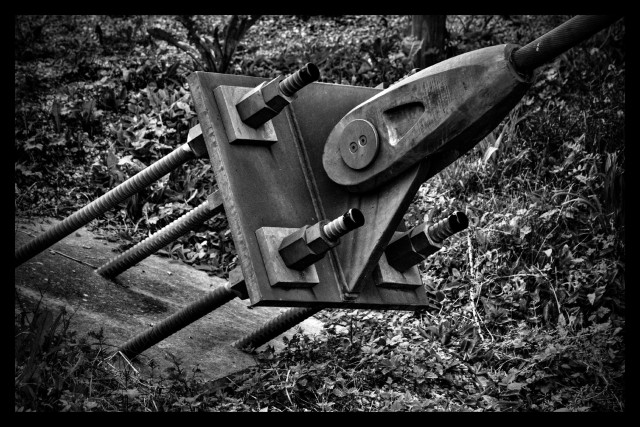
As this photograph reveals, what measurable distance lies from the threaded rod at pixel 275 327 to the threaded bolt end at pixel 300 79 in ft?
4.06

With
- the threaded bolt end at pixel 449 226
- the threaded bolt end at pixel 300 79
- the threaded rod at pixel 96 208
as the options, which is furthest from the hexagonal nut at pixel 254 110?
the threaded bolt end at pixel 449 226

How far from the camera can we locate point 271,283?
12.2 feet

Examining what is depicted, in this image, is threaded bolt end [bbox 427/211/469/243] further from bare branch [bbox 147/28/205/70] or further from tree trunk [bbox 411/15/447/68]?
bare branch [bbox 147/28/205/70]

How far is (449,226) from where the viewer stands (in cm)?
402

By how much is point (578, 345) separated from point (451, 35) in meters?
4.40

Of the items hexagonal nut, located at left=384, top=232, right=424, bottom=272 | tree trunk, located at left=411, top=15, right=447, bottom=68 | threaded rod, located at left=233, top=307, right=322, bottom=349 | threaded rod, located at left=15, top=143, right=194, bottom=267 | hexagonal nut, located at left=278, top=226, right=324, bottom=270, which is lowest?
threaded rod, located at left=233, top=307, right=322, bottom=349

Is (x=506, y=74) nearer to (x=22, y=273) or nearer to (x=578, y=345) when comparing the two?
(x=578, y=345)

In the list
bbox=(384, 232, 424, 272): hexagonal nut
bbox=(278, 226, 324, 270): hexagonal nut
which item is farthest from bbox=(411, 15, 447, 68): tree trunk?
bbox=(278, 226, 324, 270): hexagonal nut

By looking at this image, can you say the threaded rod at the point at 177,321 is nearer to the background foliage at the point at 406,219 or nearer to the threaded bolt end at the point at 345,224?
the background foliage at the point at 406,219

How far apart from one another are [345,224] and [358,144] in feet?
1.82

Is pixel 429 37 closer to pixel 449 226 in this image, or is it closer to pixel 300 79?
pixel 449 226

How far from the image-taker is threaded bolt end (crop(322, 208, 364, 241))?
3.59 meters

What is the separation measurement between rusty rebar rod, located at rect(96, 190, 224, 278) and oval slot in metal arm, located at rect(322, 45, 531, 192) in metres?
0.73

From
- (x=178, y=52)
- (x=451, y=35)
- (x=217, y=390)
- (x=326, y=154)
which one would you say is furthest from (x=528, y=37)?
(x=217, y=390)
